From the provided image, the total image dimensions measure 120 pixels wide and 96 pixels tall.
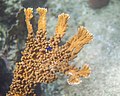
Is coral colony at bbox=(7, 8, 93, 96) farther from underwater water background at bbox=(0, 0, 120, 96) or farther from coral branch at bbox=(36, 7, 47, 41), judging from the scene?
underwater water background at bbox=(0, 0, 120, 96)

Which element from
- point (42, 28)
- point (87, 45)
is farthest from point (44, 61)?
point (87, 45)

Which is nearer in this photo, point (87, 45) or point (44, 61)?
point (44, 61)

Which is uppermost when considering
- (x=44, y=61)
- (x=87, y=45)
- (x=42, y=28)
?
(x=42, y=28)

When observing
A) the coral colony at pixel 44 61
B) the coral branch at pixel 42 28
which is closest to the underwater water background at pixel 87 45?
the coral colony at pixel 44 61

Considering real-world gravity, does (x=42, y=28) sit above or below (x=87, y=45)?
above

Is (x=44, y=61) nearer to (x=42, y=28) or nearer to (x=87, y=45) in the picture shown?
(x=42, y=28)

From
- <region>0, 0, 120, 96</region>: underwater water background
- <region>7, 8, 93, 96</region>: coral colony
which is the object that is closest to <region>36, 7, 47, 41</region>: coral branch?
<region>7, 8, 93, 96</region>: coral colony
